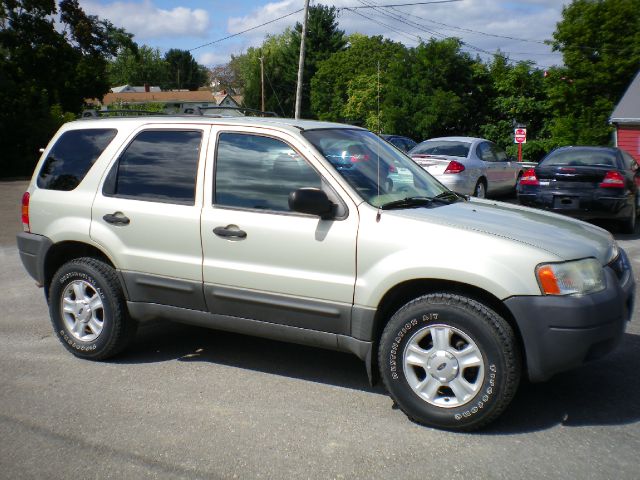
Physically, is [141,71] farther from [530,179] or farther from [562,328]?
[562,328]

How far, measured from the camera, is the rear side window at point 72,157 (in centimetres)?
559

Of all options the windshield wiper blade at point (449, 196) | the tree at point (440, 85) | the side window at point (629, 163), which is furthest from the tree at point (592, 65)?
the windshield wiper blade at point (449, 196)

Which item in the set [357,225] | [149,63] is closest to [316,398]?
[357,225]

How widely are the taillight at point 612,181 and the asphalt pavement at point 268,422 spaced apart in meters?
6.41

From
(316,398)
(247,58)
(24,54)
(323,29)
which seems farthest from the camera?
(247,58)

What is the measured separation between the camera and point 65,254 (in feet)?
19.0

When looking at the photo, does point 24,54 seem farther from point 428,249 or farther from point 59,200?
point 428,249

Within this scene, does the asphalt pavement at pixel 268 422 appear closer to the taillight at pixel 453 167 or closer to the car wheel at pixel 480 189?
the taillight at pixel 453 167

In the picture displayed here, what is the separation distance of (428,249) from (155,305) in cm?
213

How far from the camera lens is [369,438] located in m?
4.11

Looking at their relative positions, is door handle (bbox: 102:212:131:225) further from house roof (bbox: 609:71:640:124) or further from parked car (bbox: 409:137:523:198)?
house roof (bbox: 609:71:640:124)

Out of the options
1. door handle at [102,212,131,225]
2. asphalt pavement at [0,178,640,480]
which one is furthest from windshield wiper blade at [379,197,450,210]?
door handle at [102,212,131,225]

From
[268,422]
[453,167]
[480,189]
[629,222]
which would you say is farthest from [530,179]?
[268,422]

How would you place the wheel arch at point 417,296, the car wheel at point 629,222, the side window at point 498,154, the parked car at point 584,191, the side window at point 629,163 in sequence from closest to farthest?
the wheel arch at point 417,296 < the parked car at point 584,191 < the car wheel at point 629,222 < the side window at point 629,163 < the side window at point 498,154
